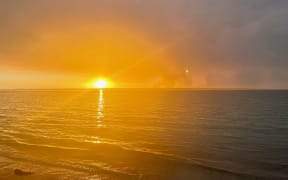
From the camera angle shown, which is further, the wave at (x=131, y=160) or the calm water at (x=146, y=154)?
the wave at (x=131, y=160)

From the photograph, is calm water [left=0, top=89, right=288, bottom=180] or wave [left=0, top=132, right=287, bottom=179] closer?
A: calm water [left=0, top=89, right=288, bottom=180]

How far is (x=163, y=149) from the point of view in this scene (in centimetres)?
2831

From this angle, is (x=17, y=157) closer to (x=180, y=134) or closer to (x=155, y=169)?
(x=155, y=169)

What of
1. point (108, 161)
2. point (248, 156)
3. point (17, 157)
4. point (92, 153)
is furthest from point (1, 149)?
point (248, 156)

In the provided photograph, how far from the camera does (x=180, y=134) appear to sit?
37812 millimetres

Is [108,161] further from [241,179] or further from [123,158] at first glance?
[241,179]

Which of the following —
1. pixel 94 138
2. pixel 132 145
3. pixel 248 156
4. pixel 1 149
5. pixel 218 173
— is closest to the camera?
pixel 218 173

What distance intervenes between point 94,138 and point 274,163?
24236 millimetres

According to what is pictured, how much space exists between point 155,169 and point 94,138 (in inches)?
624

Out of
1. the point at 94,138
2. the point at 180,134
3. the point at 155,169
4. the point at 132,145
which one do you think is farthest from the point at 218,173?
the point at 94,138

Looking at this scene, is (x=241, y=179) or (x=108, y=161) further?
(x=108, y=161)

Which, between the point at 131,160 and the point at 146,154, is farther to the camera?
the point at 146,154

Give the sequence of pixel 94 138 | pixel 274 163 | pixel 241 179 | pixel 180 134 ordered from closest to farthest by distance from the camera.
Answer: pixel 241 179 → pixel 274 163 → pixel 94 138 → pixel 180 134

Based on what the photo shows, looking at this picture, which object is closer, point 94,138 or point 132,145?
point 132,145
